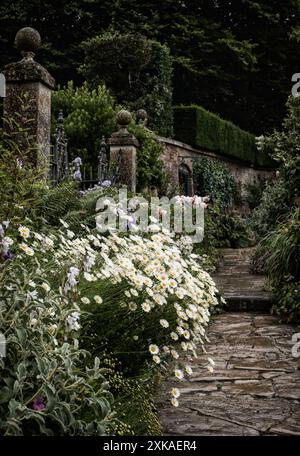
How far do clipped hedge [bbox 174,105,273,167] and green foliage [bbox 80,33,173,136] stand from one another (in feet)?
4.19

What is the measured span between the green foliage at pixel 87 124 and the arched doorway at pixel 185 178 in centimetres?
526

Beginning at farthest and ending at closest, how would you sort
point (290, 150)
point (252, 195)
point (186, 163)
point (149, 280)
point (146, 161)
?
point (252, 195), point (186, 163), point (146, 161), point (290, 150), point (149, 280)

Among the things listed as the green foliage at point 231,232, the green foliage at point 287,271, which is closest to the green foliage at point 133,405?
the green foliage at point 287,271

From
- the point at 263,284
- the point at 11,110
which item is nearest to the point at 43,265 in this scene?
the point at 11,110

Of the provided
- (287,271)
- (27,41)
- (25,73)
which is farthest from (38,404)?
(27,41)

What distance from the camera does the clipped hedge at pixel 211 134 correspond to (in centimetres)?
1563

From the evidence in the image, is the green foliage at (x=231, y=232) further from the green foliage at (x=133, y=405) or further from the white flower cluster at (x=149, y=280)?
the green foliage at (x=133, y=405)

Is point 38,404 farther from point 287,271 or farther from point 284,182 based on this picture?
point 284,182

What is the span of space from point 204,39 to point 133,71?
6769 millimetres

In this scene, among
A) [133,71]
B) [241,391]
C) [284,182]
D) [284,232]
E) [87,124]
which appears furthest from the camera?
[133,71]

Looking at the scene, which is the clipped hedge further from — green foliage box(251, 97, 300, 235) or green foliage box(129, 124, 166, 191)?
green foliage box(129, 124, 166, 191)

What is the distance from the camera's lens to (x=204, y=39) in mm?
19297

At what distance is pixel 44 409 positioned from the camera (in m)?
1.66
